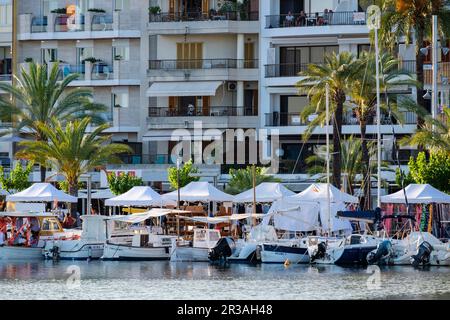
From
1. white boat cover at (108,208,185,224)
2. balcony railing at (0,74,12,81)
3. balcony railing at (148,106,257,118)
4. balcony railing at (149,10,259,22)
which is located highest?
balcony railing at (149,10,259,22)

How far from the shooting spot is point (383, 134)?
102 m

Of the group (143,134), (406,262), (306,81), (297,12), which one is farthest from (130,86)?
(406,262)

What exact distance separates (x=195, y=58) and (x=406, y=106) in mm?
22966

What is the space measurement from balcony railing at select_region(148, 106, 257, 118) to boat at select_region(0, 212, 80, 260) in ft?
74.8

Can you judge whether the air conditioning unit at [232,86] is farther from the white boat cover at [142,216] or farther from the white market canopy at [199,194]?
the white boat cover at [142,216]

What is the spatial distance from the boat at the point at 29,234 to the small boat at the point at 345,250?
13.6 metres

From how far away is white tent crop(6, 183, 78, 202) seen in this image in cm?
8900

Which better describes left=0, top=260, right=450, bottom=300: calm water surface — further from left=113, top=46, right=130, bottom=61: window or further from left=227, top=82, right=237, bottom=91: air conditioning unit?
left=113, top=46, right=130, bottom=61: window

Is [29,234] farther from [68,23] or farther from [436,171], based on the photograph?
[68,23]

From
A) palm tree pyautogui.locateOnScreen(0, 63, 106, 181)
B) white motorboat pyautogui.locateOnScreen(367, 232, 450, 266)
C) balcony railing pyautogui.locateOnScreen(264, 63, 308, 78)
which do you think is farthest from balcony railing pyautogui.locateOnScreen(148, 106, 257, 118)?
white motorboat pyautogui.locateOnScreen(367, 232, 450, 266)

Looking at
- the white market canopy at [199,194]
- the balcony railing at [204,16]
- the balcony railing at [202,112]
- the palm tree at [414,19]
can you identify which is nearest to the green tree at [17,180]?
the balcony railing at [202,112]

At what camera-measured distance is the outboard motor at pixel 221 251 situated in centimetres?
8012

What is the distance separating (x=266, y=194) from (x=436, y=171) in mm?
9989

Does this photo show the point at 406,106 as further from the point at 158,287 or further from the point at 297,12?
the point at 158,287
